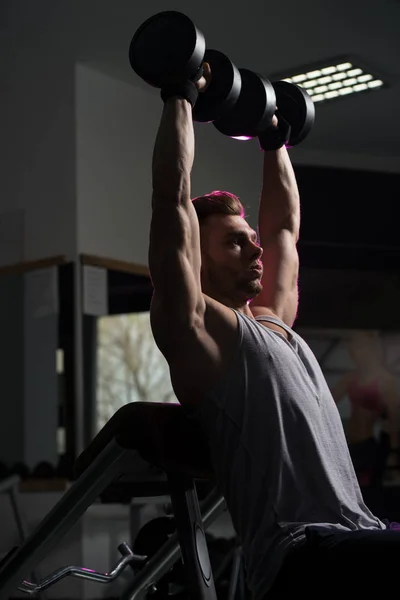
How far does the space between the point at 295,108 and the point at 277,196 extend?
186 millimetres

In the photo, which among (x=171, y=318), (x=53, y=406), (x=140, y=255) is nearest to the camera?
(x=171, y=318)

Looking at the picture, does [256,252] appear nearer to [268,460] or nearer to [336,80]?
[268,460]

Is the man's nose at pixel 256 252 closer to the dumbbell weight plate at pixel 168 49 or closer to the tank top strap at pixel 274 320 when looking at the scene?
the tank top strap at pixel 274 320

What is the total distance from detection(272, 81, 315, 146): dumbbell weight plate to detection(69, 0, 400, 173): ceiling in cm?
169

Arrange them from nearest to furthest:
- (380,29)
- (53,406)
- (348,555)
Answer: (348,555)
(380,29)
(53,406)

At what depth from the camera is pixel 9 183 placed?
4.17m

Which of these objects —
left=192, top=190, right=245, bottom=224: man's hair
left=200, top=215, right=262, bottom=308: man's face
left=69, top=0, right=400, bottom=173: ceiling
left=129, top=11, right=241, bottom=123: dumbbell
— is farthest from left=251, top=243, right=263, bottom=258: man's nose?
left=69, top=0, right=400, bottom=173: ceiling

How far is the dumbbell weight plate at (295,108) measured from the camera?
1.88 m

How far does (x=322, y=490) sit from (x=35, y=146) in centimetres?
301

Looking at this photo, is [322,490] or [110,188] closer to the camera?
[322,490]

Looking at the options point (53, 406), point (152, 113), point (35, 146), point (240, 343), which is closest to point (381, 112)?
point (152, 113)

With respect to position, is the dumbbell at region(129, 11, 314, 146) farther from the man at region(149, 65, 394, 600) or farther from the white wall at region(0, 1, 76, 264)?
the white wall at region(0, 1, 76, 264)

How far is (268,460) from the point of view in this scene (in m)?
1.40

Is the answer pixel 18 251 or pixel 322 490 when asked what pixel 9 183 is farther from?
pixel 322 490
